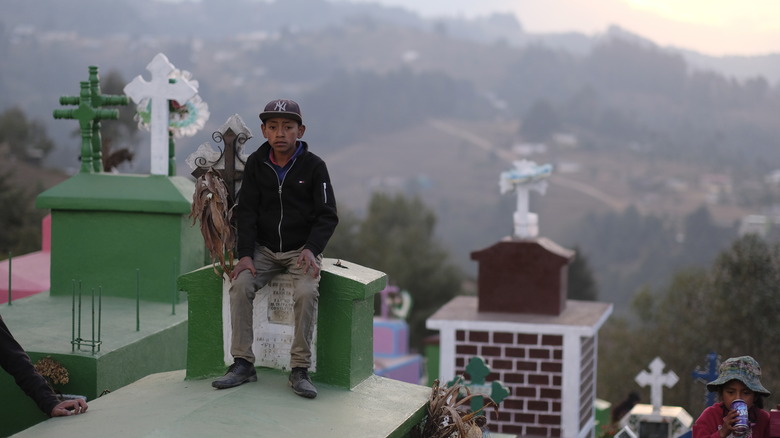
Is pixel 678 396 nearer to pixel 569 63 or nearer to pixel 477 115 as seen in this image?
pixel 477 115

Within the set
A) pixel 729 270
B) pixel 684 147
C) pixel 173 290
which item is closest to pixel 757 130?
pixel 684 147

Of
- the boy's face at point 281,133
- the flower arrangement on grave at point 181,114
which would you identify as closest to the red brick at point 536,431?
the flower arrangement on grave at point 181,114

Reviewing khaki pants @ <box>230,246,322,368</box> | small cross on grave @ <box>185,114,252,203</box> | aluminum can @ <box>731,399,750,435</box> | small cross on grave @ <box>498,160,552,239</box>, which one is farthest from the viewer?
small cross on grave @ <box>498,160,552,239</box>

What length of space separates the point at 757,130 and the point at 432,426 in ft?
460

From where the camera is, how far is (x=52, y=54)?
144 meters

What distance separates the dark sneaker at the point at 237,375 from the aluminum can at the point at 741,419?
2.88 meters

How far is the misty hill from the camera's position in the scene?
353 ft

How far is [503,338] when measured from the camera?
493 inches

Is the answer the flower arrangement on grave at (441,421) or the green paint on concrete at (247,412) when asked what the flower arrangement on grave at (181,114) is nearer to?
the green paint on concrete at (247,412)

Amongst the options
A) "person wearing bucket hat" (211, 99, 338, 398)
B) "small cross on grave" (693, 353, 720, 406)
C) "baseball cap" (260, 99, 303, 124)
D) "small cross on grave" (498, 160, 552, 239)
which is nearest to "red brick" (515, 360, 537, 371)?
"small cross on grave" (498, 160, 552, 239)

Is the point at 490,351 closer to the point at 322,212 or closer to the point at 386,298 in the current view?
the point at 322,212

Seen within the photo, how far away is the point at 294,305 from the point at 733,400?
267cm

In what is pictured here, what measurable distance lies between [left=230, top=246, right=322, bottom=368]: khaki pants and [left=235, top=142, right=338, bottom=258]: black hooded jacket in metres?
0.10

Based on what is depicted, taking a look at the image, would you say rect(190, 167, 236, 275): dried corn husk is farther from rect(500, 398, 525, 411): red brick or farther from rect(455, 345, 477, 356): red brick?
rect(500, 398, 525, 411): red brick
